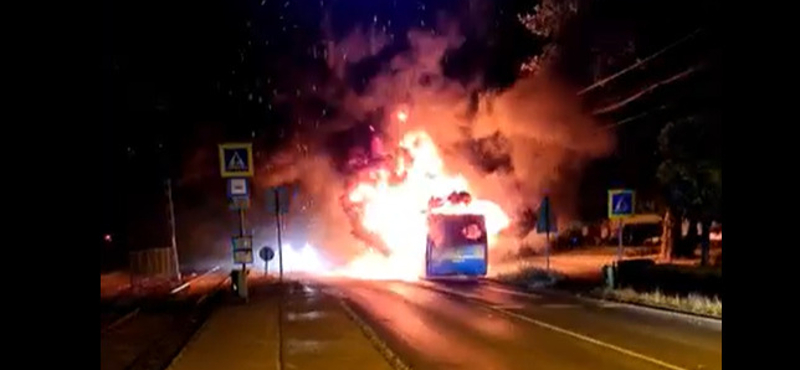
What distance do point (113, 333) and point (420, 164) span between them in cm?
2917

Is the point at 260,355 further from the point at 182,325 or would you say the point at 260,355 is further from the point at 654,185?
the point at 654,185

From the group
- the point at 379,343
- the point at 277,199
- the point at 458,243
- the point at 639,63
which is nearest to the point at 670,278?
the point at 639,63

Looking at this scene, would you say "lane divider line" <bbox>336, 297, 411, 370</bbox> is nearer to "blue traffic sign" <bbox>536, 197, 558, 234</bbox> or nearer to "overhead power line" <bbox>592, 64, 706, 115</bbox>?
"blue traffic sign" <bbox>536, 197, 558, 234</bbox>

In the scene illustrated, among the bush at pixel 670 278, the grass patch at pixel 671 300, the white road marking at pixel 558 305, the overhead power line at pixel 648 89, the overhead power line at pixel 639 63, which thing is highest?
the overhead power line at pixel 639 63

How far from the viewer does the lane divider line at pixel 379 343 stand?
13.4 metres

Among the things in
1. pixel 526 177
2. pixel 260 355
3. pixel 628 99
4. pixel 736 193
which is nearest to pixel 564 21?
pixel 628 99

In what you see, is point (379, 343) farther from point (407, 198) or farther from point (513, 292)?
point (407, 198)

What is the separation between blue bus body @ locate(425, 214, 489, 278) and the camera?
36938 millimetres

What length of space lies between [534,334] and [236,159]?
8.81 meters

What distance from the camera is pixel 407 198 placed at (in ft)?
155

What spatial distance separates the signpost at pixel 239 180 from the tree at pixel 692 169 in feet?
49.1

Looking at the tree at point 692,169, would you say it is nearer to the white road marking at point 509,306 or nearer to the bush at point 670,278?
the bush at point 670,278

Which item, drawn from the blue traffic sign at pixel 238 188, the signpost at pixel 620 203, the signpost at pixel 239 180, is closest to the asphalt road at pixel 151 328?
the signpost at pixel 239 180

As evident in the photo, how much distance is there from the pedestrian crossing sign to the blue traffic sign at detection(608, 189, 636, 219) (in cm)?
1005
